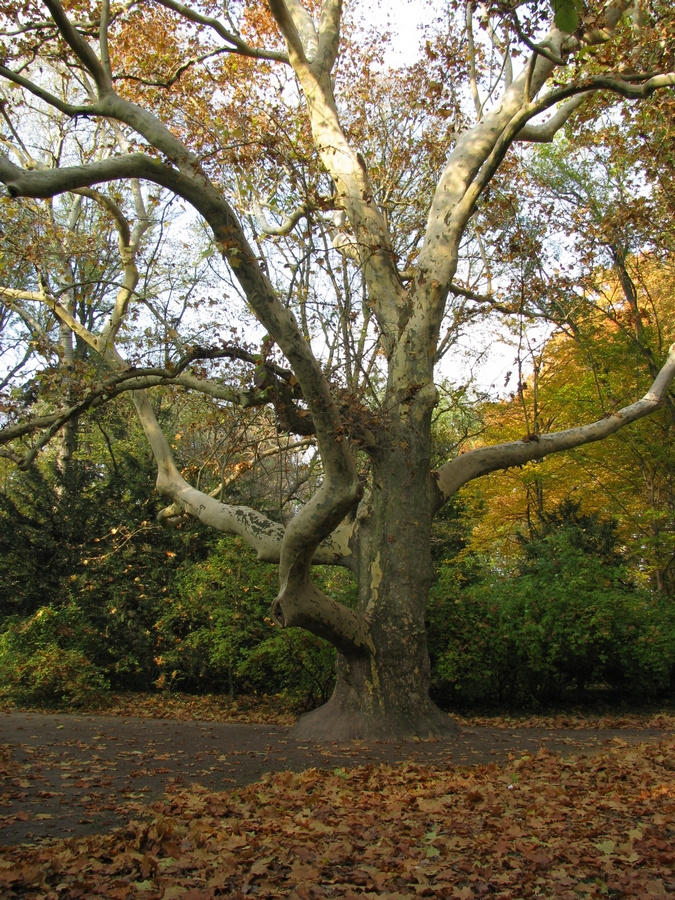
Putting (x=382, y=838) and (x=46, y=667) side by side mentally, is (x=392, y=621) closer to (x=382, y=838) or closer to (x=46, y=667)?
(x=382, y=838)

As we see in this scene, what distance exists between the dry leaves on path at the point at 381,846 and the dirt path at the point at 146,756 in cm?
48

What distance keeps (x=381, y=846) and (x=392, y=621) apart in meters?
4.21

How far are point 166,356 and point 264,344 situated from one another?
2489 mm

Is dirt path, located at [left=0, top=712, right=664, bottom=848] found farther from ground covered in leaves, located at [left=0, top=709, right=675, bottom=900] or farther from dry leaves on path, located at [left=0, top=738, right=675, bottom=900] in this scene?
dry leaves on path, located at [left=0, top=738, right=675, bottom=900]

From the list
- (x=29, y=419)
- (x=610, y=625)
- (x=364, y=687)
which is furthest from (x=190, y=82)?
(x=610, y=625)

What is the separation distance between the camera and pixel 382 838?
12.2 ft

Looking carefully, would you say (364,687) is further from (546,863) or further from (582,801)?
(546,863)

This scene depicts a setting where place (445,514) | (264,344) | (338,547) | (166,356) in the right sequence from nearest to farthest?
(264,344) → (338,547) → (166,356) → (445,514)

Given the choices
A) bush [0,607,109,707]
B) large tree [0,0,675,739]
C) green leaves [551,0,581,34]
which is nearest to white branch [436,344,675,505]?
large tree [0,0,675,739]

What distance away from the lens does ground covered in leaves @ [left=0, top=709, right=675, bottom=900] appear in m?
3.04

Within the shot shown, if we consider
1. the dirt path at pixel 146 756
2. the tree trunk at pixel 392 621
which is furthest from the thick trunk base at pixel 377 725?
the dirt path at pixel 146 756

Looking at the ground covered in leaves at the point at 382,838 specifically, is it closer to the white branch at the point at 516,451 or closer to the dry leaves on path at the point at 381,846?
the dry leaves on path at the point at 381,846

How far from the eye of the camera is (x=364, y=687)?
25.6ft

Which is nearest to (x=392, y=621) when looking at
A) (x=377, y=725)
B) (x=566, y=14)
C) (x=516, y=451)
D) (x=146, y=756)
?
(x=377, y=725)
